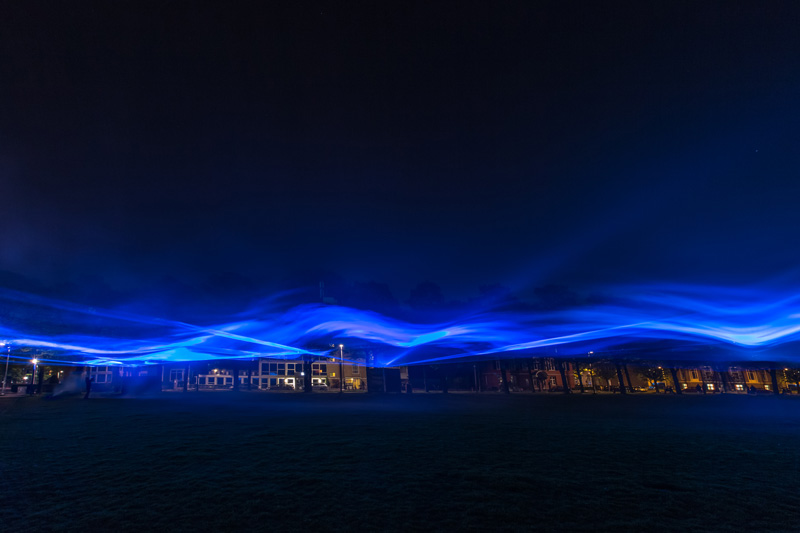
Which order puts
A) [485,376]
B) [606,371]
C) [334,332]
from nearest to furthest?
[334,332] < [485,376] < [606,371]

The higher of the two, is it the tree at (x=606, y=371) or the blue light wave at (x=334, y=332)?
the blue light wave at (x=334, y=332)

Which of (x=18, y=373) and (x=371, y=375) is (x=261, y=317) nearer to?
(x=371, y=375)

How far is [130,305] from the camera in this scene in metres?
45.6

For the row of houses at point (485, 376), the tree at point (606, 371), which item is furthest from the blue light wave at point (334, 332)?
the tree at point (606, 371)

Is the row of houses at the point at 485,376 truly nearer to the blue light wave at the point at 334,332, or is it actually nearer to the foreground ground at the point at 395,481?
the blue light wave at the point at 334,332

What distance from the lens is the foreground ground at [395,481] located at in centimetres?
478

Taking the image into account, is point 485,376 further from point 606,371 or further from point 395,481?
point 395,481

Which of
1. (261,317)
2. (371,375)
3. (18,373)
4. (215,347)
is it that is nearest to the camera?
(261,317)

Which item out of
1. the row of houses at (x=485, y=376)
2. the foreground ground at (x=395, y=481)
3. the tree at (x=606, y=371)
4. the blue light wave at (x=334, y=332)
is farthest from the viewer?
the tree at (x=606, y=371)

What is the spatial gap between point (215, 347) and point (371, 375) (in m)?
18.6

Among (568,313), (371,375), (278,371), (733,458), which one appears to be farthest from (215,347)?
(278,371)

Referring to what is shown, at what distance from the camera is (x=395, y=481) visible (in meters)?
6.54

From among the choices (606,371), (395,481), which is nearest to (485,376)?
(606,371)

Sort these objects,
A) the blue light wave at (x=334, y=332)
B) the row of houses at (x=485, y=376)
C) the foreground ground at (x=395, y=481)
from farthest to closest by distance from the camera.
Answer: the row of houses at (x=485, y=376) → the blue light wave at (x=334, y=332) → the foreground ground at (x=395, y=481)
